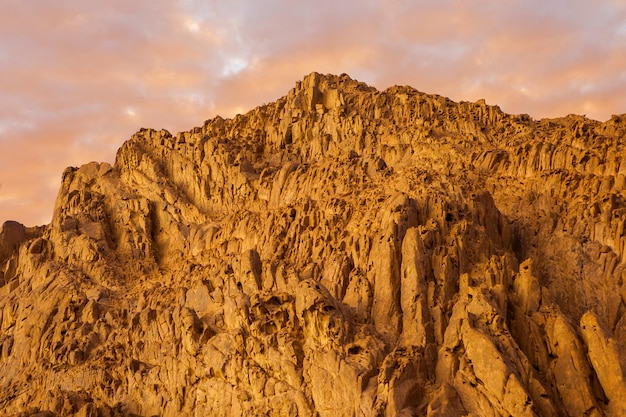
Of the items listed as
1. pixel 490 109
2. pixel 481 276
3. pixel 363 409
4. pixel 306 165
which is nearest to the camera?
pixel 363 409

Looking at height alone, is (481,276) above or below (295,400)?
above

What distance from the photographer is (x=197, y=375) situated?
69.9 metres

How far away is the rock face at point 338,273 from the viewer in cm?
6088

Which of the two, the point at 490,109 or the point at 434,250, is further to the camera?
the point at 490,109

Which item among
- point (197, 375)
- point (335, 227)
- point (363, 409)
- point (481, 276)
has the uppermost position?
point (335, 227)

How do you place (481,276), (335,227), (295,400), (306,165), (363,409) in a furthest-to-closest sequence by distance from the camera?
(306,165)
(335,227)
(481,276)
(295,400)
(363,409)

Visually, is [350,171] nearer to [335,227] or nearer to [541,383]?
[335,227]

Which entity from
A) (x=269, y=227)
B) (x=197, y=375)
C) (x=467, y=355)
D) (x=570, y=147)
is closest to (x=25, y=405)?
(x=197, y=375)

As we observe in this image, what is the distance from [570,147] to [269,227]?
27725mm

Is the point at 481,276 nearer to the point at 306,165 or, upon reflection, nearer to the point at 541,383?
the point at 541,383

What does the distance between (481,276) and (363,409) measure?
48.4 ft

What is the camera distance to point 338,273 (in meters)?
70.5

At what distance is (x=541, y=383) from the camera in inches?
2323

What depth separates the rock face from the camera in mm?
60875
